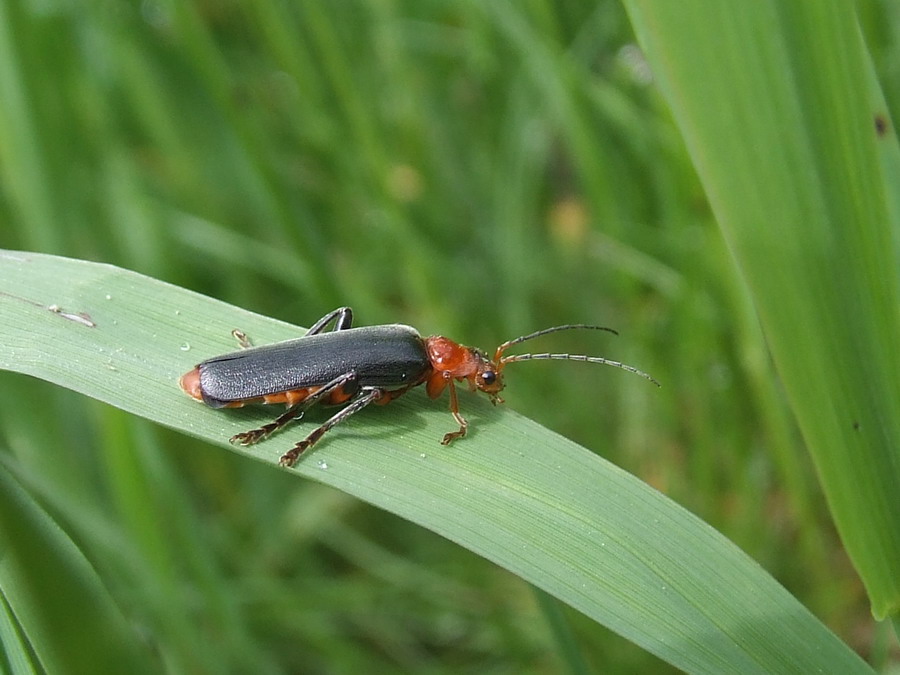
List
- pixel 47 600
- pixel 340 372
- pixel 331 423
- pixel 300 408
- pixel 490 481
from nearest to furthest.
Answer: pixel 47 600, pixel 490 481, pixel 331 423, pixel 300 408, pixel 340 372

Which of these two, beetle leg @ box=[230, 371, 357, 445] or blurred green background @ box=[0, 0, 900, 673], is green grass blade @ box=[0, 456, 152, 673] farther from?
blurred green background @ box=[0, 0, 900, 673]

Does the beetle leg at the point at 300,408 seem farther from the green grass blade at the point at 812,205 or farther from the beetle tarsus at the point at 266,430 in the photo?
the green grass blade at the point at 812,205

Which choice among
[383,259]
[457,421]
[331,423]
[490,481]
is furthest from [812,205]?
[383,259]

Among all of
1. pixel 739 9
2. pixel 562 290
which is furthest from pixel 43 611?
pixel 562 290

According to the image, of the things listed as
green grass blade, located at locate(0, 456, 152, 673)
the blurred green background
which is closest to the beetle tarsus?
green grass blade, located at locate(0, 456, 152, 673)

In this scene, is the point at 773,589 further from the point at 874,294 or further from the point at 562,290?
the point at 562,290

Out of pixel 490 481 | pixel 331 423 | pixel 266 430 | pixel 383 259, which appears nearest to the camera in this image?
pixel 490 481

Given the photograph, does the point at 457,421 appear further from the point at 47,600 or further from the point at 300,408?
the point at 47,600
